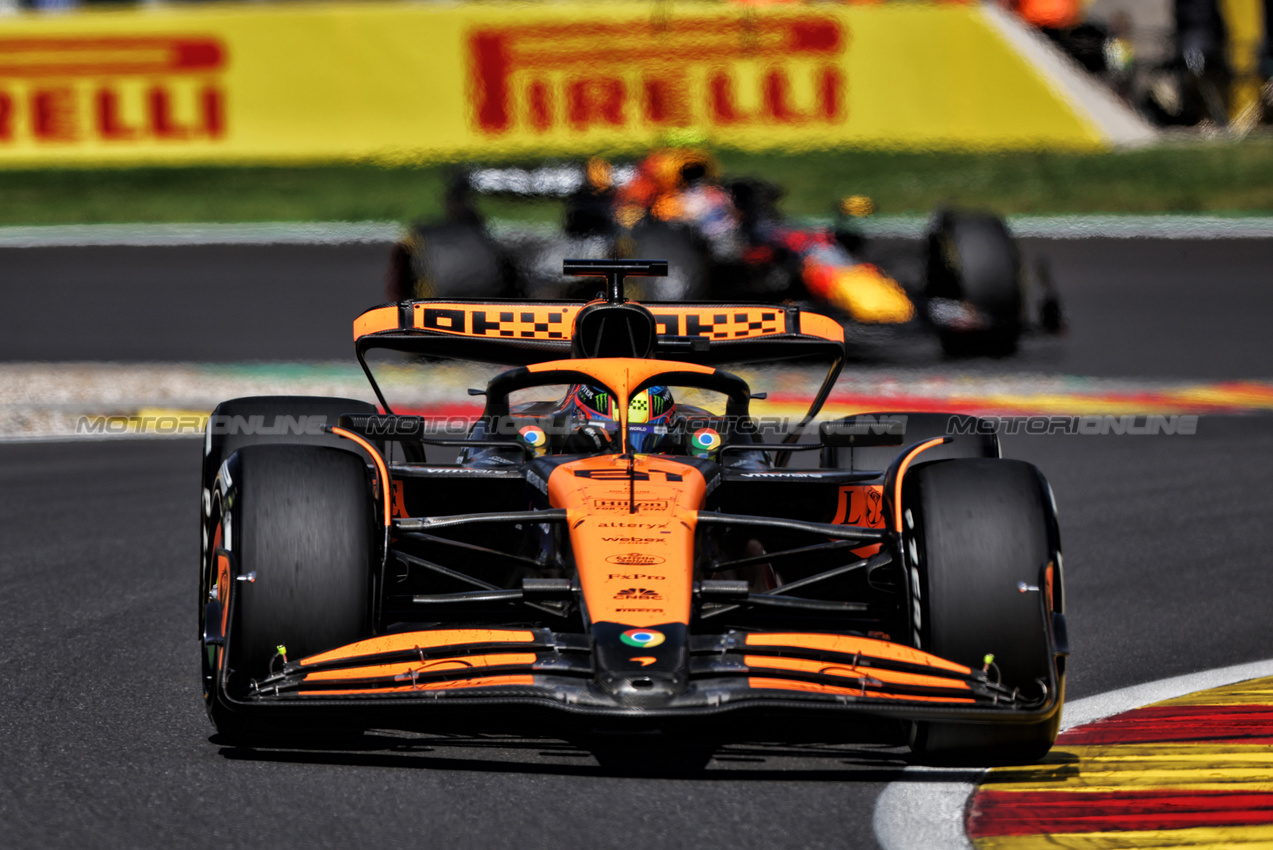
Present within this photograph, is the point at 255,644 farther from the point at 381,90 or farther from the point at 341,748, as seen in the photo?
the point at 381,90

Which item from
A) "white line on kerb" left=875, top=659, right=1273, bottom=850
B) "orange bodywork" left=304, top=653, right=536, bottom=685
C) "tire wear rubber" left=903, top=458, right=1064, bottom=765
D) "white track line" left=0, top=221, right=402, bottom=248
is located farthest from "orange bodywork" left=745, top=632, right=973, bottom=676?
"white track line" left=0, top=221, right=402, bottom=248

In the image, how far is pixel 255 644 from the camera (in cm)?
445

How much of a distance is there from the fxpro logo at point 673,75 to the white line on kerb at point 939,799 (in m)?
15.5

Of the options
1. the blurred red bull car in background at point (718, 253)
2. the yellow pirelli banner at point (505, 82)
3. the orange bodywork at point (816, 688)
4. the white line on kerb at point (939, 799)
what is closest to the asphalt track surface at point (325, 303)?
the blurred red bull car in background at point (718, 253)

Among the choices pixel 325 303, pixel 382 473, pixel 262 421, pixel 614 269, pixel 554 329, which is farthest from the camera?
pixel 325 303

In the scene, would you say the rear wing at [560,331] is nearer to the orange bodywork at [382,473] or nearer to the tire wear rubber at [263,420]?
the tire wear rubber at [263,420]

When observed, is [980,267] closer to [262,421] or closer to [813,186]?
[262,421]

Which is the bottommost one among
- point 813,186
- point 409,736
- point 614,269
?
point 813,186

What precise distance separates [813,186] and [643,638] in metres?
16.6

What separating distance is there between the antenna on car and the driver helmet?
0.29 m

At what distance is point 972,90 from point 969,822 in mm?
17091

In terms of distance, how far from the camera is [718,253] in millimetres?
12984

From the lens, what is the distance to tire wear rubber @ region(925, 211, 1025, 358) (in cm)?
1233

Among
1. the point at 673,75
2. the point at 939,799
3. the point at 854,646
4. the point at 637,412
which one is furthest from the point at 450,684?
the point at 673,75
